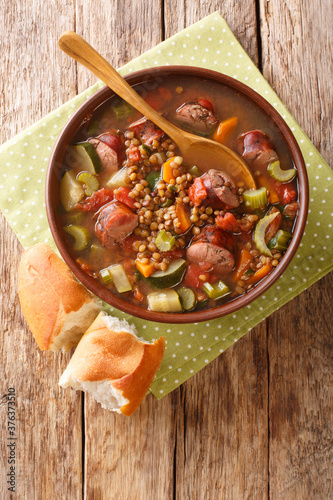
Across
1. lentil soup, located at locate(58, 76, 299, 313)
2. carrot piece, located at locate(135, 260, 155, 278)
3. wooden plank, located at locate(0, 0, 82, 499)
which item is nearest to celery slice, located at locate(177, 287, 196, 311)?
lentil soup, located at locate(58, 76, 299, 313)

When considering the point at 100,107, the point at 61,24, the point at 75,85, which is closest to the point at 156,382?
the point at 100,107

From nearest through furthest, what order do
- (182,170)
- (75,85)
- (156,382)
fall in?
(182,170)
(156,382)
(75,85)

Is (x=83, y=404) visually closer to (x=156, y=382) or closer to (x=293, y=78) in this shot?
(x=156, y=382)

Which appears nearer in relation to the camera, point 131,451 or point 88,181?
point 88,181

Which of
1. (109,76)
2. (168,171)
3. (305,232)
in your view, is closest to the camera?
(109,76)

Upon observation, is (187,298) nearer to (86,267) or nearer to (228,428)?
(86,267)

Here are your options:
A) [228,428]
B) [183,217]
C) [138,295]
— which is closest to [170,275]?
[138,295]

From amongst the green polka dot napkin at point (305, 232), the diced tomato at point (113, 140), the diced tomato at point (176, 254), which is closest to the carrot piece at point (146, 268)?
the diced tomato at point (176, 254)
